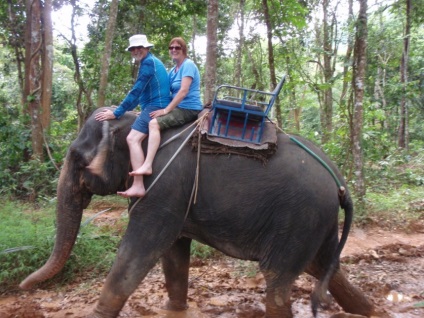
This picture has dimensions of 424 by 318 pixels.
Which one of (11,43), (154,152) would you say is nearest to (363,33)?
(154,152)

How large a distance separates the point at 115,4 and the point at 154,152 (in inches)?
250

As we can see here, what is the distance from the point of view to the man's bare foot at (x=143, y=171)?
336 cm

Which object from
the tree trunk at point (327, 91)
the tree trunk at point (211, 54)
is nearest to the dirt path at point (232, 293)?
the tree trunk at point (211, 54)

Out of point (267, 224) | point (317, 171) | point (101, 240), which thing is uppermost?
point (317, 171)

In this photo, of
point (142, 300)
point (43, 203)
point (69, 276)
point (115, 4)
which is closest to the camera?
point (142, 300)

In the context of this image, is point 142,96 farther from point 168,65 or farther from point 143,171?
point 168,65

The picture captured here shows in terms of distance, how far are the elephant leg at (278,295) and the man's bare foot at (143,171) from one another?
1.16 m

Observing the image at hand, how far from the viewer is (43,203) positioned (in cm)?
761

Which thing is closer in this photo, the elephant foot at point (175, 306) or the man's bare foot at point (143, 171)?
the man's bare foot at point (143, 171)

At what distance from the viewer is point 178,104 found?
376 centimetres

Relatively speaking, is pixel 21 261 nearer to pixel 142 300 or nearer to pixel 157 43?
pixel 142 300

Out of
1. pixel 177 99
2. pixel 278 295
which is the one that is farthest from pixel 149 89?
pixel 278 295

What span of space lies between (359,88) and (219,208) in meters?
4.59

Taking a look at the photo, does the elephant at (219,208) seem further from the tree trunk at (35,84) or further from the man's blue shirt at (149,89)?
the tree trunk at (35,84)
